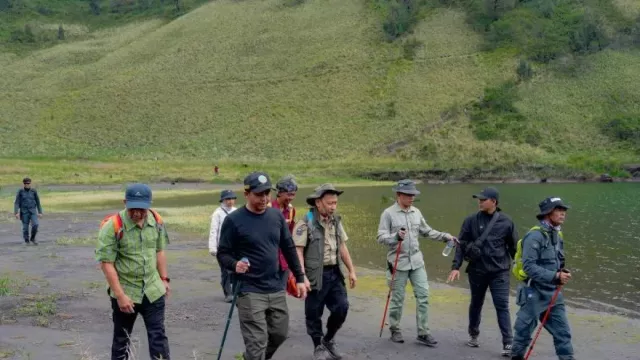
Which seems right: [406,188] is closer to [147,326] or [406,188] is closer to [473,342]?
[473,342]

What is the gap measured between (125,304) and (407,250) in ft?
14.0

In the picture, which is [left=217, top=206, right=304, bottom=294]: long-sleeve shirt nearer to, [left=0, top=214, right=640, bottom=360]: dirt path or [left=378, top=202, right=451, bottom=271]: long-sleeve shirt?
[left=0, top=214, right=640, bottom=360]: dirt path

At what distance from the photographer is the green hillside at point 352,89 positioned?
76.9m

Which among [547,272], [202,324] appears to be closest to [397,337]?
[547,272]

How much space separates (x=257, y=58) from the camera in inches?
4188

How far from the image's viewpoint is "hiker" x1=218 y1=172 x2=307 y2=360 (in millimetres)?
6969

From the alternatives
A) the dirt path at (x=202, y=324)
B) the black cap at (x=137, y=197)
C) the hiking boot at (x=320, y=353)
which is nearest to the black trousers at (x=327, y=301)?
the hiking boot at (x=320, y=353)

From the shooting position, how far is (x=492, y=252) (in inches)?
369

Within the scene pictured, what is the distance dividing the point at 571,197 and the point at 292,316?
35869 millimetres

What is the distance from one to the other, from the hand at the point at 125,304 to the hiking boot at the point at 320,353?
285 cm

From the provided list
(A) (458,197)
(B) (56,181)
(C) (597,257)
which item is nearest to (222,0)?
(B) (56,181)

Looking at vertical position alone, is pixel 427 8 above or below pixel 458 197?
above

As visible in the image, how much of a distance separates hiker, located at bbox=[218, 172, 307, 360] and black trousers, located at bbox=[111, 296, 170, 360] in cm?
81

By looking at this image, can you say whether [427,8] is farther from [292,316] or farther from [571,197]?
[292,316]
